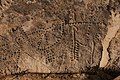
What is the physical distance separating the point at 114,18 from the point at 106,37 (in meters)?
0.22

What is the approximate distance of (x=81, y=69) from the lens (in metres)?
3.48

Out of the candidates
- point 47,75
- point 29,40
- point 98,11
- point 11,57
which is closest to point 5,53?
point 11,57

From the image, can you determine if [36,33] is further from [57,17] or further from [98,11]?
[98,11]

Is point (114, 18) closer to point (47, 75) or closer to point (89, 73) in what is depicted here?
point (89, 73)

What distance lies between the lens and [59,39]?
331 centimetres

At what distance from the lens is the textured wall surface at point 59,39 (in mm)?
3156

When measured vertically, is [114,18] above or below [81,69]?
above

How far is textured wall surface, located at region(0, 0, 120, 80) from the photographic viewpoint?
3.16 meters


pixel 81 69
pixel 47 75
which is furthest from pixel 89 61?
pixel 47 75

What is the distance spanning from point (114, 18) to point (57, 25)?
0.59m

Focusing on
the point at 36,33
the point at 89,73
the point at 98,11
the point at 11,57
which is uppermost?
the point at 98,11

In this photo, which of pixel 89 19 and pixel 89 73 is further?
pixel 89 73

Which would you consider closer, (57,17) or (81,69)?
(57,17)

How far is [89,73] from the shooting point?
3.51m
